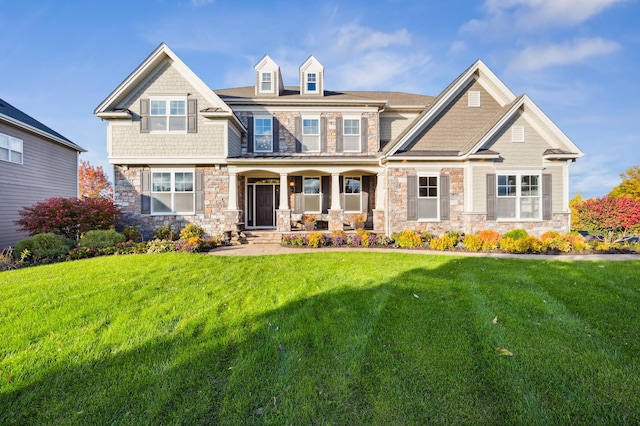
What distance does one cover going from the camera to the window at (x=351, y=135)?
→ 46.2 feet

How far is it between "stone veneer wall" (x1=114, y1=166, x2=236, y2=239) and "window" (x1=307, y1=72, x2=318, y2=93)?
6.21 metres

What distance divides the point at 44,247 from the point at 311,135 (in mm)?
10813

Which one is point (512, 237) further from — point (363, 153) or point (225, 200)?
point (225, 200)

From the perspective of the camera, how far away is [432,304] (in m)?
4.39

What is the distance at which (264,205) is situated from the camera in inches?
579

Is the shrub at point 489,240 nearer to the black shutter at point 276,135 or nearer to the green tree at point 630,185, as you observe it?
the black shutter at point 276,135

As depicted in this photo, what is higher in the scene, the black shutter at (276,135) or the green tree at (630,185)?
the black shutter at (276,135)

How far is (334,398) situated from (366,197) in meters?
12.3

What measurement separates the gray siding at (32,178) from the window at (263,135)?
9.65 meters

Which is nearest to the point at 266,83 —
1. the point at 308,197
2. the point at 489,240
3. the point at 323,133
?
the point at 323,133

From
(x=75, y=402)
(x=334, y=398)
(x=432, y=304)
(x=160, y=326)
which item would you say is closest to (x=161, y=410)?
(x=75, y=402)

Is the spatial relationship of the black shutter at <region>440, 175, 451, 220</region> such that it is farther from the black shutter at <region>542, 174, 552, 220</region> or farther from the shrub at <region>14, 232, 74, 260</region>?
the shrub at <region>14, 232, 74, 260</region>

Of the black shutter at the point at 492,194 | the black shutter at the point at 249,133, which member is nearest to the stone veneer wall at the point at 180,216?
the black shutter at the point at 249,133

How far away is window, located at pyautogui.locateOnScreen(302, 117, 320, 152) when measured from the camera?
14.0m
